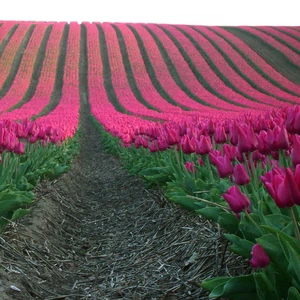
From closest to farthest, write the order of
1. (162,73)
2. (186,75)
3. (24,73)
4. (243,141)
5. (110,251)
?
(243,141), (110,251), (186,75), (24,73), (162,73)

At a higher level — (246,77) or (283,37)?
(283,37)

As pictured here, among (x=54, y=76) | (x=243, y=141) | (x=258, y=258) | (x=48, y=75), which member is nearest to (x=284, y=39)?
(x=54, y=76)

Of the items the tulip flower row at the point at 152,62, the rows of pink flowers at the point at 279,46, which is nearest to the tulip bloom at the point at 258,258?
the tulip flower row at the point at 152,62

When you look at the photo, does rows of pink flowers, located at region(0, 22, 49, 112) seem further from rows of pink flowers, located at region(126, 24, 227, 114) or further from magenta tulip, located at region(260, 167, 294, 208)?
magenta tulip, located at region(260, 167, 294, 208)

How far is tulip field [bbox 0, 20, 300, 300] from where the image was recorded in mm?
2023

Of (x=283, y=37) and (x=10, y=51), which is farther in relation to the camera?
(x=283, y=37)

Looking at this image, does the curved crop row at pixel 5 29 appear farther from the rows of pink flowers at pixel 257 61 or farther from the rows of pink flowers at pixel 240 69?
the rows of pink flowers at pixel 257 61

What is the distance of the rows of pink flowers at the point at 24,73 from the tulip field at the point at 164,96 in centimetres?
8

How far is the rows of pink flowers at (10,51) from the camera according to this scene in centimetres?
3503

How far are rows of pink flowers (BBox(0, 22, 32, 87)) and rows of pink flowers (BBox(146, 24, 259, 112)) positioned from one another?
11.5 metres

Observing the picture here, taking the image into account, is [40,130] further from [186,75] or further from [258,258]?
[186,75]

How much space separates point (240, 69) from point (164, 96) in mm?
6773

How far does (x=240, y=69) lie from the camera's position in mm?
33625

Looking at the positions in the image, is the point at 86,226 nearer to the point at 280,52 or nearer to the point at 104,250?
the point at 104,250
